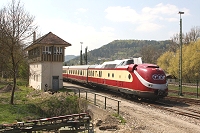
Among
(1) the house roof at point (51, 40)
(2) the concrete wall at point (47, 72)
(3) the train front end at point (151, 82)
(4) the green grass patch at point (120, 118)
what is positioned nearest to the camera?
(4) the green grass patch at point (120, 118)

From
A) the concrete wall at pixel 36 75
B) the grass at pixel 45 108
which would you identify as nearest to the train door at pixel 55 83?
the concrete wall at pixel 36 75

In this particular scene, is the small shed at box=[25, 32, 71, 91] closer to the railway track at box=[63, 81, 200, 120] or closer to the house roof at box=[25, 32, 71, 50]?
the house roof at box=[25, 32, 71, 50]

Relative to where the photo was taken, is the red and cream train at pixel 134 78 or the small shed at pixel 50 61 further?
the small shed at pixel 50 61

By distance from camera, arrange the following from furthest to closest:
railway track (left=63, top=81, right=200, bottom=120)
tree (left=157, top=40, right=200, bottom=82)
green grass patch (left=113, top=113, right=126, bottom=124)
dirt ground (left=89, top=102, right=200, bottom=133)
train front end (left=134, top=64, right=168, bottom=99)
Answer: tree (left=157, top=40, right=200, bottom=82)
train front end (left=134, top=64, right=168, bottom=99)
railway track (left=63, top=81, right=200, bottom=120)
green grass patch (left=113, top=113, right=126, bottom=124)
dirt ground (left=89, top=102, right=200, bottom=133)

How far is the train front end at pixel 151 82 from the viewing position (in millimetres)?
19078

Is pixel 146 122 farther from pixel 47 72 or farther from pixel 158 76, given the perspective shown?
pixel 47 72

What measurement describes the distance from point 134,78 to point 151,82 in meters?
1.78

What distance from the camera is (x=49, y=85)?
30609 millimetres

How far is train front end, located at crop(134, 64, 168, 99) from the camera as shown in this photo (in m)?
19.1

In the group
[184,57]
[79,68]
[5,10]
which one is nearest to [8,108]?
Result: [5,10]

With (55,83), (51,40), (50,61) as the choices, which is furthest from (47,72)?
(51,40)

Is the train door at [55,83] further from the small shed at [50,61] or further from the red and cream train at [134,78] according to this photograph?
the red and cream train at [134,78]

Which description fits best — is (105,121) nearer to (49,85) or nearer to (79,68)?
(49,85)

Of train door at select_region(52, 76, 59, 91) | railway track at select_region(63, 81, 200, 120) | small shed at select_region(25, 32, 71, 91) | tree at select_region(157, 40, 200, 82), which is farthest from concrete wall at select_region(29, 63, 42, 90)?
tree at select_region(157, 40, 200, 82)
